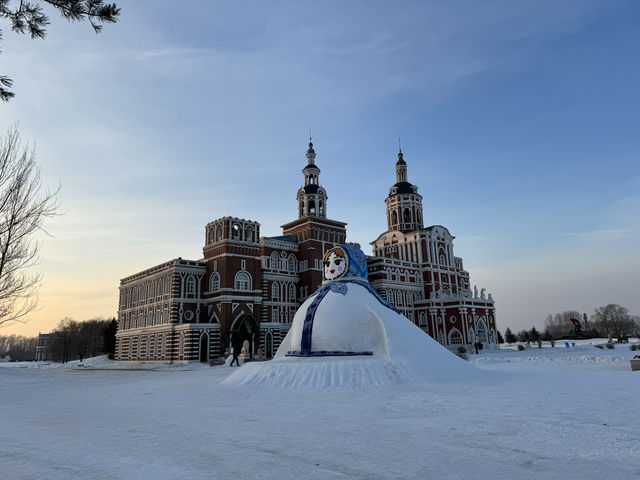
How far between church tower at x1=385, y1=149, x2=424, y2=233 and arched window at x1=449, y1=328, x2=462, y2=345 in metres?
15.4

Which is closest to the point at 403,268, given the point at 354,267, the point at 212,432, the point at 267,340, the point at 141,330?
the point at 267,340

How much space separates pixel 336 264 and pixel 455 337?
3654 centimetres

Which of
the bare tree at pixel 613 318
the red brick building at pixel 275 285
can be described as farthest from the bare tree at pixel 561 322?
the red brick building at pixel 275 285

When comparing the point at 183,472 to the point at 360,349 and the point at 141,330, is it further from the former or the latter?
the point at 141,330

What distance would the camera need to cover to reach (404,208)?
6094 cm

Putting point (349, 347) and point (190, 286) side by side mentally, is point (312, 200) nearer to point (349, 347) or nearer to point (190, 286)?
point (190, 286)

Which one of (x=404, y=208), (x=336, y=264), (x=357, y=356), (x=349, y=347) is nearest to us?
(x=357, y=356)

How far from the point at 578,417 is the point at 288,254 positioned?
42242 millimetres

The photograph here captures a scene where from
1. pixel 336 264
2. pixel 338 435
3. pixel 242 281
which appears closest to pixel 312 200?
pixel 242 281

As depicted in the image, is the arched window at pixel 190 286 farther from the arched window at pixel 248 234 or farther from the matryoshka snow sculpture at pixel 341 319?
the matryoshka snow sculpture at pixel 341 319

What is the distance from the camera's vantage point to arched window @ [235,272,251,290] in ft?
132

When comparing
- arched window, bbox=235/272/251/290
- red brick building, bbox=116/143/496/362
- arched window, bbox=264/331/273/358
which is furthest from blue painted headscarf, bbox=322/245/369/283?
arched window, bbox=264/331/273/358

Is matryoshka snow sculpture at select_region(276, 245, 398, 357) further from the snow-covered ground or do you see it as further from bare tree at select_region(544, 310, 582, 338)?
bare tree at select_region(544, 310, 582, 338)

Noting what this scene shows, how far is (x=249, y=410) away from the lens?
9.55 m
